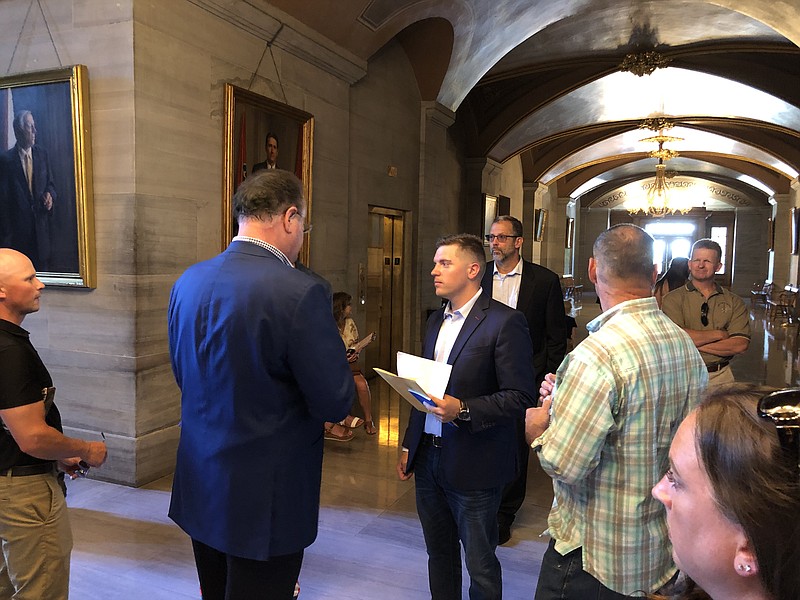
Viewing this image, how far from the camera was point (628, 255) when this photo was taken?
1.81m

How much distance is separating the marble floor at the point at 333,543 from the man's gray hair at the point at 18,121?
261 centimetres

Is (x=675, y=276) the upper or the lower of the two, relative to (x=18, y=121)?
lower

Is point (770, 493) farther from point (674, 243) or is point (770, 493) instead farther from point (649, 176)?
point (674, 243)

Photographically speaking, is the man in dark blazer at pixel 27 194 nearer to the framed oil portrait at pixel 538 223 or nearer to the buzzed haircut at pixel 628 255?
the buzzed haircut at pixel 628 255

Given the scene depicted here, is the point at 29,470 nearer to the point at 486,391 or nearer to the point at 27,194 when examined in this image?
the point at 486,391

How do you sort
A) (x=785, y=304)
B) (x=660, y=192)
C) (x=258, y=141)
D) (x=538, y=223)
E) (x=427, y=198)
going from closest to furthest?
1. (x=258, y=141)
2. (x=427, y=198)
3. (x=785, y=304)
4. (x=660, y=192)
5. (x=538, y=223)

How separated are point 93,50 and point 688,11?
8462 millimetres

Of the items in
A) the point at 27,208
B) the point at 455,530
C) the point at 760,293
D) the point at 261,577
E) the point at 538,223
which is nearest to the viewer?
the point at 261,577

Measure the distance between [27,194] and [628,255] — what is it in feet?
14.7

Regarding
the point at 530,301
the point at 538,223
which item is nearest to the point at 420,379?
the point at 530,301

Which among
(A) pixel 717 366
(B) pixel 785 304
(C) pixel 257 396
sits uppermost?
(C) pixel 257 396

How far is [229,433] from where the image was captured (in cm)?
178

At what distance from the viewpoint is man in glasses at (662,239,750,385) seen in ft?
12.3

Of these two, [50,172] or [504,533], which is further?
[50,172]
